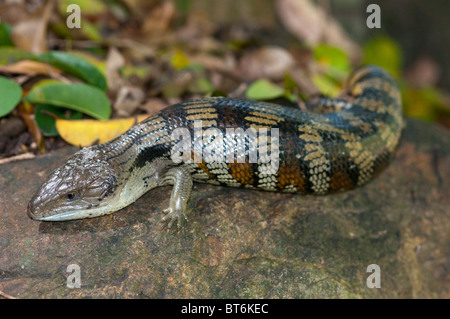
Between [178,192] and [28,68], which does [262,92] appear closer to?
[178,192]

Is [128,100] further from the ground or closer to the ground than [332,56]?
closer to the ground

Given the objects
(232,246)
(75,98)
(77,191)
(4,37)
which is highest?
(4,37)

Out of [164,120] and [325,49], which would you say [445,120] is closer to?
[325,49]

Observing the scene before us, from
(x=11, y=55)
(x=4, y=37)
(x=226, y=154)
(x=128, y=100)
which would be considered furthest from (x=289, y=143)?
(x=4, y=37)

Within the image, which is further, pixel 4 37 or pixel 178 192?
pixel 4 37

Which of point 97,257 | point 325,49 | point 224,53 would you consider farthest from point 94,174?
point 325,49

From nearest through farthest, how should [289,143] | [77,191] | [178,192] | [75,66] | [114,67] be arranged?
[77,191], [178,192], [289,143], [75,66], [114,67]
